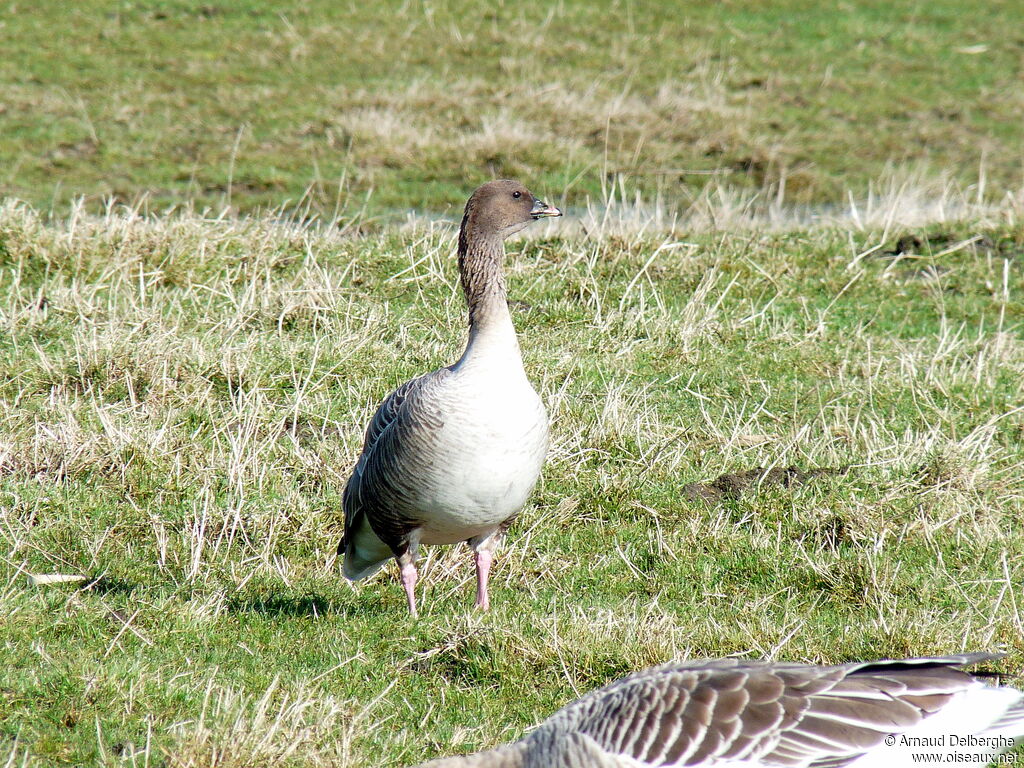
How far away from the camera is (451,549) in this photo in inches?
240

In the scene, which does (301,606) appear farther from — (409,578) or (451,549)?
(451,549)

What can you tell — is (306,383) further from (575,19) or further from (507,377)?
(575,19)

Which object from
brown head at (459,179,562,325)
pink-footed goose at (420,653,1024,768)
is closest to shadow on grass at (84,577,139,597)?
brown head at (459,179,562,325)

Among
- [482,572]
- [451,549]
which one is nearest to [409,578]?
[482,572]

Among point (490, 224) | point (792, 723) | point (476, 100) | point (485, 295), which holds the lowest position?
point (476, 100)

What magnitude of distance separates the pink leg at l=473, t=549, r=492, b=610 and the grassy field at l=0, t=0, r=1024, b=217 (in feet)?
22.0

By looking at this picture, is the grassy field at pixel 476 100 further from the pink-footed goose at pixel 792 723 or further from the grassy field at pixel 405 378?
the pink-footed goose at pixel 792 723

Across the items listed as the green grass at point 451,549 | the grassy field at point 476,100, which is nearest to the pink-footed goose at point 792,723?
the green grass at point 451,549

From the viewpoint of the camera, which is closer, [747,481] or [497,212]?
[497,212]

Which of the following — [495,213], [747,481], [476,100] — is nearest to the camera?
[495,213]

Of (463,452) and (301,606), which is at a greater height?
(463,452)

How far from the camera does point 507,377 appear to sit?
4906 mm

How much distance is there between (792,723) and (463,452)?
6.07ft

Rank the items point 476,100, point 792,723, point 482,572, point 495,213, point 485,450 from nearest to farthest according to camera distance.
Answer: point 792,723, point 485,450, point 482,572, point 495,213, point 476,100
